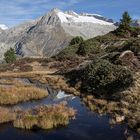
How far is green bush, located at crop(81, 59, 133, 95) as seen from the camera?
45888mm

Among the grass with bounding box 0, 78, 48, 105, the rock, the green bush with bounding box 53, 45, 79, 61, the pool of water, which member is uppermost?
the green bush with bounding box 53, 45, 79, 61

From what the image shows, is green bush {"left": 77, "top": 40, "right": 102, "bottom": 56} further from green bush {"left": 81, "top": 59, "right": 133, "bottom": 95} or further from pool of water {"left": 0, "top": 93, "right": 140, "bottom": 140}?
pool of water {"left": 0, "top": 93, "right": 140, "bottom": 140}

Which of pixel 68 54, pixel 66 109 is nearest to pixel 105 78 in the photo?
pixel 66 109

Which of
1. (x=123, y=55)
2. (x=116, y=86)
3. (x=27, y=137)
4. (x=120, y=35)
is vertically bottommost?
(x=27, y=137)

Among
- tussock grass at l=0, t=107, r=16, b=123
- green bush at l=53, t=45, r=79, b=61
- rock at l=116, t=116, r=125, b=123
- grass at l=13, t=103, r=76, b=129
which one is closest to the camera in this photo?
grass at l=13, t=103, r=76, b=129

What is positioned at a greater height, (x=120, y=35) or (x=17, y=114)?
(x=120, y=35)

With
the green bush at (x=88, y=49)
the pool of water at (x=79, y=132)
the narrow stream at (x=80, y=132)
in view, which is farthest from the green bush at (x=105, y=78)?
the green bush at (x=88, y=49)

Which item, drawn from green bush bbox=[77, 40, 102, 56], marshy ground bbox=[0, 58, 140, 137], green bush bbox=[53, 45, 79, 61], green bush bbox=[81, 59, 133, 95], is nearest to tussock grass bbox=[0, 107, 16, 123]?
marshy ground bbox=[0, 58, 140, 137]

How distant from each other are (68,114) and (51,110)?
5.91 ft

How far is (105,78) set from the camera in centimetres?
4928

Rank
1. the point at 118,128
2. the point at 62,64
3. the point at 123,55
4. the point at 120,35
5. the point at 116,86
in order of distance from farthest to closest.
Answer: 1. the point at 120,35
2. the point at 62,64
3. the point at 123,55
4. the point at 116,86
5. the point at 118,128

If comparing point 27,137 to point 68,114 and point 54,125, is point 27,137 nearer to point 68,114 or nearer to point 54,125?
point 54,125

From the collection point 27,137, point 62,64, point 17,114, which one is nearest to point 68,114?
point 17,114

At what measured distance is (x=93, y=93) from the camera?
49844mm
